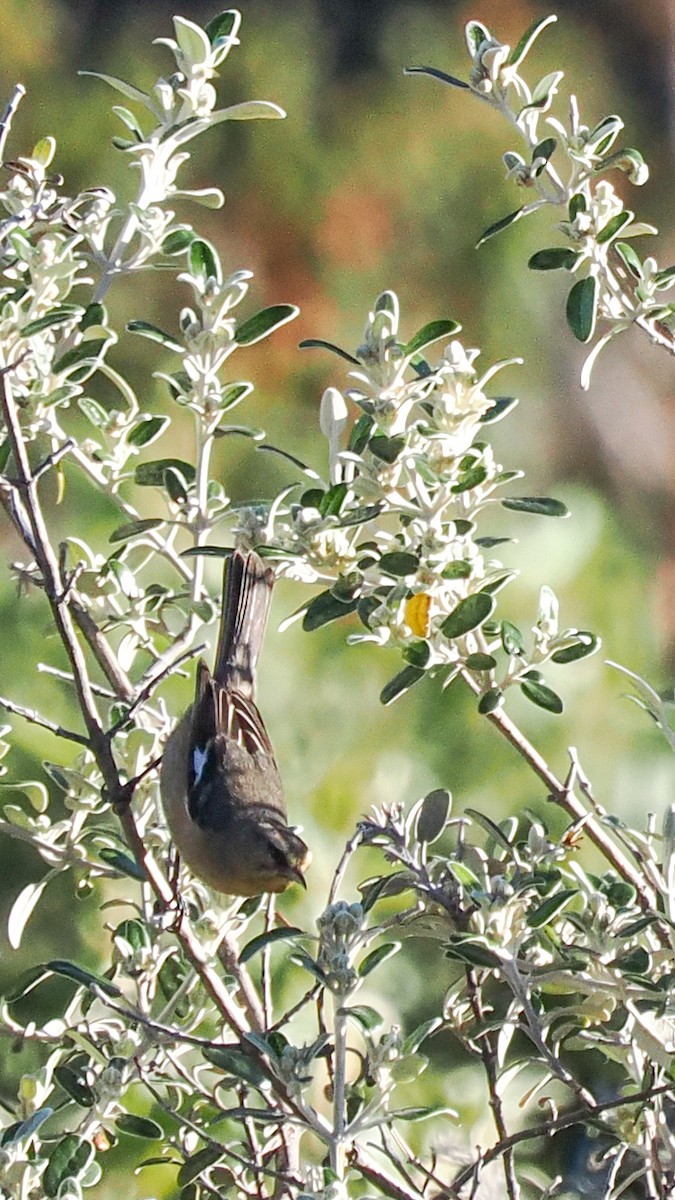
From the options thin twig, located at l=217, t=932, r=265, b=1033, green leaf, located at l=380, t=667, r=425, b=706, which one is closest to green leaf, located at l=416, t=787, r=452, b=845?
green leaf, located at l=380, t=667, r=425, b=706

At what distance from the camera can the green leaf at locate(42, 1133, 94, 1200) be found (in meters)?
1.32

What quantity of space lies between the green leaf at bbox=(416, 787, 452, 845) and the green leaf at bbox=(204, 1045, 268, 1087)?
299 millimetres

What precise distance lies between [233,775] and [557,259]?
85 centimetres

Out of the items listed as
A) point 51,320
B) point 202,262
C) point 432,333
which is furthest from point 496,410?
point 51,320

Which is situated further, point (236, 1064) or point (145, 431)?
point (145, 431)

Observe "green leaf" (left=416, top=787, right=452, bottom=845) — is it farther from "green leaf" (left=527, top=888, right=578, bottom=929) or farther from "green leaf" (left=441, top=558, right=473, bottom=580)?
"green leaf" (left=441, top=558, right=473, bottom=580)

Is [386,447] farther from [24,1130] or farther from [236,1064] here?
[24,1130]

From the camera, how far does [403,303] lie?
8.84ft

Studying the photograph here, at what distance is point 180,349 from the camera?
144 cm

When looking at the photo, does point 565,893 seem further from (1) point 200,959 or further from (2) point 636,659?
(2) point 636,659

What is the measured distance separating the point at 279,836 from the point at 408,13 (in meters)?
1.76

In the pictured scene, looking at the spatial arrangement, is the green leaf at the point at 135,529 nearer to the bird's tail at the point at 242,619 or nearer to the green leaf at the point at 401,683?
the bird's tail at the point at 242,619

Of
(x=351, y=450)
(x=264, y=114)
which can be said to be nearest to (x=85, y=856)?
(x=351, y=450)

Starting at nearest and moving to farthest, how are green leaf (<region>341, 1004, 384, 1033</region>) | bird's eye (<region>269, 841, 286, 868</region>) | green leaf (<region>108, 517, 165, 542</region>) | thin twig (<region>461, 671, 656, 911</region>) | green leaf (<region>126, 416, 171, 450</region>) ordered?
green leaf (<region>341, 1004, 384, 1033</region>), thin twig (<region>461, 671, 656, 911</region>), green leaf (<region>108, 517, 165, 542</region>), green leaf (<region>126, 416, 171, 450</region>), bird's eye (<region>269, 841, 286, 868</region>)
